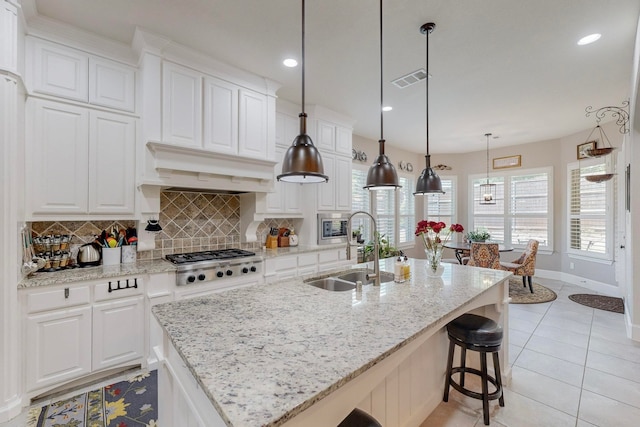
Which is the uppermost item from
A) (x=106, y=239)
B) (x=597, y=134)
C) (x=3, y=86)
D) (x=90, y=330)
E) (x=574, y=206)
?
(x=597, y=134)

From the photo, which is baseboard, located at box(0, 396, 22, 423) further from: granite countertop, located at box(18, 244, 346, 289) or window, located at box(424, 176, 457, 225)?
window, located at box(424, 176, 457, 225)

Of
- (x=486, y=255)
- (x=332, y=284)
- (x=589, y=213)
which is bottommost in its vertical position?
(x=486, y=255)

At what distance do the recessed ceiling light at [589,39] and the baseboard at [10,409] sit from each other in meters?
5.29

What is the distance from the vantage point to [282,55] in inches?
114

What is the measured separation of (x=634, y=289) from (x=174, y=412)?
14.6 feet

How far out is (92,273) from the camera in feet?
7.66

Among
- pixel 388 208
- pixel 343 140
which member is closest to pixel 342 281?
pixel 343 140

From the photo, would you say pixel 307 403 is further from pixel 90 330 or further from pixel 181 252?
pixel 181 252

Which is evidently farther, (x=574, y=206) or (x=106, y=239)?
(x=574, y=206)

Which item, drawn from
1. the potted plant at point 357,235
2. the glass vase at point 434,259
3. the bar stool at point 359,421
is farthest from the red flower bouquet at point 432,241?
the potted plant at point 357,235

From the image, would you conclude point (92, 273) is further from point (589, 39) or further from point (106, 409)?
point (589, 39)

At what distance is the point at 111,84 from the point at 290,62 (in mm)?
1685

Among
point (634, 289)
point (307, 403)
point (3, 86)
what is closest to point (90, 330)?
point (3, 86)

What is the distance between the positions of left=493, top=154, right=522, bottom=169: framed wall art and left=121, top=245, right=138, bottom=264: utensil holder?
7206mm
